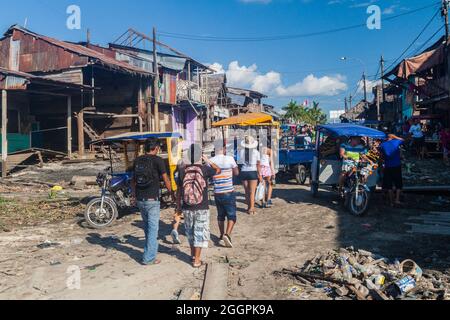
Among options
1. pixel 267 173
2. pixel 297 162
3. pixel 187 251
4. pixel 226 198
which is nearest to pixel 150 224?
pixel 187 251

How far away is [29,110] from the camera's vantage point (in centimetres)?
2139

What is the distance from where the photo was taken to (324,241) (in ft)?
22.2

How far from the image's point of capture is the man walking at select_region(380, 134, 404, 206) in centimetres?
909

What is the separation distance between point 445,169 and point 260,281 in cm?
1199

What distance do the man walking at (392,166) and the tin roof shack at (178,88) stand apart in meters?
17.6

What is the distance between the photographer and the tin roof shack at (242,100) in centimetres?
3844

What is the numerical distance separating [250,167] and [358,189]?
240cm

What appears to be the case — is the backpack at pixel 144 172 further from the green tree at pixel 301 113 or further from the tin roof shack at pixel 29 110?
the green tree at pixel 301 113

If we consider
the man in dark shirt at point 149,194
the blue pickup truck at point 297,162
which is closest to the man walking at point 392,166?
the blue pickup truck at point 297,162

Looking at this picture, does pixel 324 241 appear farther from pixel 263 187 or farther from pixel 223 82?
pixel 223 82

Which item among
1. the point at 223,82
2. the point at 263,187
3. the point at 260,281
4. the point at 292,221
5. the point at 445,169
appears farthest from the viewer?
the point at 223,82
